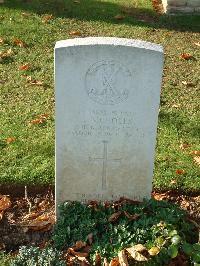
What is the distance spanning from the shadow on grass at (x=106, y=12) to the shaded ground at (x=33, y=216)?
4.71 m

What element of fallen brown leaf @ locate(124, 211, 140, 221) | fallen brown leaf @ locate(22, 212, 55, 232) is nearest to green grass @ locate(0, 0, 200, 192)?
fallen brown leaf @ locate(22, 212, 55, 232)

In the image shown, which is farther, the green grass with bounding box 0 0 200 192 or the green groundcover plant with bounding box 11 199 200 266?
the green grass with bounding box 0 0 200 192

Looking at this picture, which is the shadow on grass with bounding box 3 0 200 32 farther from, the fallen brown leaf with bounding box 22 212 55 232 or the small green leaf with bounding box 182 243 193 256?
the small green leaf with bounding box 182 243 193 256

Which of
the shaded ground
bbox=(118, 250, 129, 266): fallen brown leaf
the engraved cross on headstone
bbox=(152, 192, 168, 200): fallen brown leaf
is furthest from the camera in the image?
bbox=(152, 192, 168, 200): fallen brown leaf

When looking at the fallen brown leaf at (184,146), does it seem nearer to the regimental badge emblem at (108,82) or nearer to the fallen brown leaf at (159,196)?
the fallen brown leaf at (159,196)

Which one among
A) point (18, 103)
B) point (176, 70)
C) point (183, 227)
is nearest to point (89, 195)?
point (183, 227)

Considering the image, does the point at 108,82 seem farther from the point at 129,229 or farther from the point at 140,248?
the point at 140,248

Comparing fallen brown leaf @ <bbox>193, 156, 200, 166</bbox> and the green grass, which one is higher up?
the green grass

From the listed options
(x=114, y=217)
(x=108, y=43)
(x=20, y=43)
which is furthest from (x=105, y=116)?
(x=20, y=43)

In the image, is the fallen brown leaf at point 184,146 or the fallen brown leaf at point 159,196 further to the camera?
the fallen brown leaf at point 184,146

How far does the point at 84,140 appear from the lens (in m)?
4.33

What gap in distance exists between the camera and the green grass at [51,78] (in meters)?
5.34

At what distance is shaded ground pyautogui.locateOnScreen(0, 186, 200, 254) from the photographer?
15.0ft

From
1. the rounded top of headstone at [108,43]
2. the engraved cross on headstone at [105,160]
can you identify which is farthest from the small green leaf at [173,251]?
the rounded top of headstone at [108,43]
